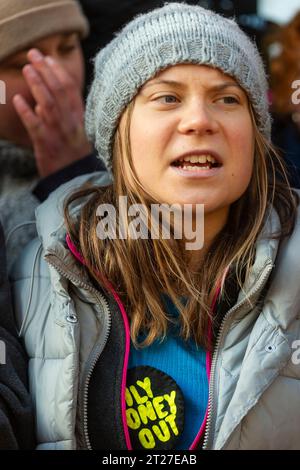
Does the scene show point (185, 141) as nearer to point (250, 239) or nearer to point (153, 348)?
point (250, 239)

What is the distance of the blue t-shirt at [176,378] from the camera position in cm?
161

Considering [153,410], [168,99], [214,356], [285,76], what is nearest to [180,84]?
[168,99]

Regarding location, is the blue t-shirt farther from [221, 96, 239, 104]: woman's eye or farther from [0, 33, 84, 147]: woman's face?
[0, 33, 84, 147]: woman's face

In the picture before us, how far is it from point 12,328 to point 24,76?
0.79 meters

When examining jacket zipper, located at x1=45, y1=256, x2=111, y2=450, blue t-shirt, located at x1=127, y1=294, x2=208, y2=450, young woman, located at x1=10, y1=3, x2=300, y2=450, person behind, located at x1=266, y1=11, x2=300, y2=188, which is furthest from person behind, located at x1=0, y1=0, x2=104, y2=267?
person behind, located at x1=266, y1=11, x2=300, y2=188

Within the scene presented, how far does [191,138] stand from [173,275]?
304mm

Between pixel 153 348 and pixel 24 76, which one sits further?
pixel 24 76

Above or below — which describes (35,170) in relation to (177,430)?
above

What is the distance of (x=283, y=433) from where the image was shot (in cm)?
158

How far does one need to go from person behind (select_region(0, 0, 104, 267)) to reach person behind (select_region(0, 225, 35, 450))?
433 mm

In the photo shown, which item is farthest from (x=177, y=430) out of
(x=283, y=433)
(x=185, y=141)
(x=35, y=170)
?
(x=35, y=170)

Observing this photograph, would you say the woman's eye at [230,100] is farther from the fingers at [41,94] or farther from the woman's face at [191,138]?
the fingers at [41,94]

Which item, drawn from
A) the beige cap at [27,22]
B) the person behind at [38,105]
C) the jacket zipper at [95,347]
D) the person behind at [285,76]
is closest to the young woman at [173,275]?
the jacket zipper at [95,347]

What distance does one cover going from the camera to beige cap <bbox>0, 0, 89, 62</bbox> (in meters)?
2.20
